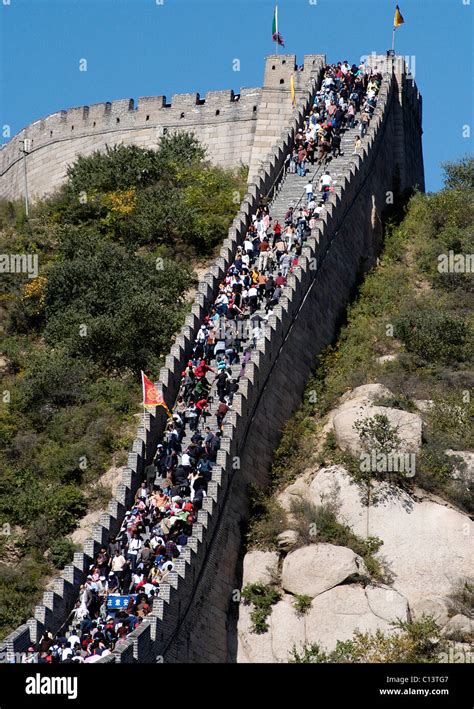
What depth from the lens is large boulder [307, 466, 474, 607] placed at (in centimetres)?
4162

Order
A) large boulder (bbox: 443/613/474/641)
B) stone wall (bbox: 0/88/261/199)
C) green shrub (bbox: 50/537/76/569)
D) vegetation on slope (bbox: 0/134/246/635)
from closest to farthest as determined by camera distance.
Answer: large boulder (bbox: 443/613/474/641)
green shrub (bbox: 50/537/76/569)
vegetation on slope (bbox: 0/134/246/635)
stone wall (bbox: 0/88/261/199)

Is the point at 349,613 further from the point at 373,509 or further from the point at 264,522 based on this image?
the point at 264,522

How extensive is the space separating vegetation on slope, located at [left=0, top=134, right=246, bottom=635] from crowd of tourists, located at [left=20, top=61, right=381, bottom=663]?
158 inches

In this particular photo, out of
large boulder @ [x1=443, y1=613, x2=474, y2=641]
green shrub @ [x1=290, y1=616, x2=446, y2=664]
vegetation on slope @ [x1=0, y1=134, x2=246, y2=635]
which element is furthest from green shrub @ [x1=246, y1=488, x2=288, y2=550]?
vegetation on slope @ [x1=0, y1=134, x2=246, y2=635]

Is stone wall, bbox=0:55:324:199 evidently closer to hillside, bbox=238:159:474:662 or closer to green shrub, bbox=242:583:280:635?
hillside, bbox=238:159:474:662

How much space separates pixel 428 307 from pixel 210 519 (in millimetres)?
13021

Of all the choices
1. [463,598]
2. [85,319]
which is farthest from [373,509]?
[85,319]

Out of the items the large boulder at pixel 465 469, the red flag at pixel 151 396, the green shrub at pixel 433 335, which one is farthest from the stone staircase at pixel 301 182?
the large boulder at pixel 465 469

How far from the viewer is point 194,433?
43.3 meters

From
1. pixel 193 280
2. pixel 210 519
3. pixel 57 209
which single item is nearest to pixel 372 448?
pixel 210 519

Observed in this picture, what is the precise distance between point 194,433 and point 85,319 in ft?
40.7

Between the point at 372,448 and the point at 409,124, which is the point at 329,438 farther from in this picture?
the point at 409,124

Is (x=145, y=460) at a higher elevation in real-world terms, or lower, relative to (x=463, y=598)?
higher

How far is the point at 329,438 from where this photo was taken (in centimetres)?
4531
